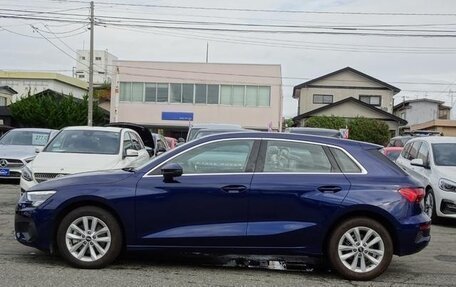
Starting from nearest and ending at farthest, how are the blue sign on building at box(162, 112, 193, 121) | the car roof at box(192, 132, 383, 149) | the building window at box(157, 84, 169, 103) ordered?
the car roof at box(192, 132, 383, 149) < the blue sign on building at box(162, 112, 193, 121) < the building window at box(157, 84, 169, 103)

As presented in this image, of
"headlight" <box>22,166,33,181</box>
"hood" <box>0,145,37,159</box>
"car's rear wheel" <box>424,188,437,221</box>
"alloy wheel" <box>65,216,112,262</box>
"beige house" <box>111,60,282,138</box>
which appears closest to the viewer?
"alloy wheel" <box>65,216,112,262</box>

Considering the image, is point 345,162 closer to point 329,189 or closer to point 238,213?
point 329,189

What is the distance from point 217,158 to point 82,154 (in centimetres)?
433

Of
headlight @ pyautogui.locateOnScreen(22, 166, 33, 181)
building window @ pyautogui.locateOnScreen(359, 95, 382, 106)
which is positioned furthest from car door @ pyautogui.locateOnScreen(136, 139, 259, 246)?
building window @ pyautogui.locateOnScreen(359, 95, 382, 106)

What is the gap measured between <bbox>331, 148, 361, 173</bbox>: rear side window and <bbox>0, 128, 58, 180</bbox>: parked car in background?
961cm

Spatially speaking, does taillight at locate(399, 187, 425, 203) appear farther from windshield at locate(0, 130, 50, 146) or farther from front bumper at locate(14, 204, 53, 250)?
windshield at locate(0, 130, 50, 146)

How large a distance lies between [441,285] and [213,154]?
288 centimetres

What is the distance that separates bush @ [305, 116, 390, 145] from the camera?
143 ft

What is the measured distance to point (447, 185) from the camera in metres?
10.2

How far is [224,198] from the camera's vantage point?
20.3ft

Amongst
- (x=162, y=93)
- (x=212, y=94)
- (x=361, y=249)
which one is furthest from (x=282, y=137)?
(x=162, y=93)

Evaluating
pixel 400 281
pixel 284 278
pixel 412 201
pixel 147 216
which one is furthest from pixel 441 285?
pixel 147 216

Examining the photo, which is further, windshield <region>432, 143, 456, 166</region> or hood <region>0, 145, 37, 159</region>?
hood <region>0, 145, 37, 159</region>

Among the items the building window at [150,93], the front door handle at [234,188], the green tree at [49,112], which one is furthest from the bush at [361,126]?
the front door handle at [234,188]
